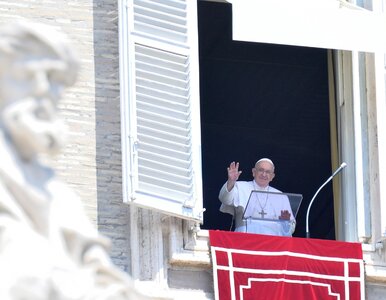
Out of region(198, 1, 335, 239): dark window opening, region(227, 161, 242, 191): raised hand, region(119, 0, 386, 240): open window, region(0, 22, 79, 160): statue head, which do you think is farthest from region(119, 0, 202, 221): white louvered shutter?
region(0, 22, 79, 160): statue head

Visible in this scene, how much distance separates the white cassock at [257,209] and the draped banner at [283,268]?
118mm

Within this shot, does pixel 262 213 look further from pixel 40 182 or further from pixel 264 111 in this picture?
pixel 40 182

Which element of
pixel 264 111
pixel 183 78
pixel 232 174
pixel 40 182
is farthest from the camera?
pixel 264 111

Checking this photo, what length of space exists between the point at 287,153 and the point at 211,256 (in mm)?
5439

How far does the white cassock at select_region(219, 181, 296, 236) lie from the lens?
17.5 m

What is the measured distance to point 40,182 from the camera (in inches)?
283

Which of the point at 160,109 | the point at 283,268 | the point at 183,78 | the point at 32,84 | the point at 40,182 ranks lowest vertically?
the point at 283,268

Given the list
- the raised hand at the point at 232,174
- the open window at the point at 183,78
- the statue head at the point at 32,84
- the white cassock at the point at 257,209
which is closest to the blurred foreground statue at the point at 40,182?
the statue head at the point at 32,84

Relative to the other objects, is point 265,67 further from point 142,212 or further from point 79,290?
point 79,290

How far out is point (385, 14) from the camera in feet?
60.0

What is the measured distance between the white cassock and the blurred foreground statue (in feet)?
33.5

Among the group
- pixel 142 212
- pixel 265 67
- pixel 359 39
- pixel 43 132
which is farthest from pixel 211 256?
pixel 43 132

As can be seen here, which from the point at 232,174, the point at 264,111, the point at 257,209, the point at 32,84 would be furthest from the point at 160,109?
the point at 32,84

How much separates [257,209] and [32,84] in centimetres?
1043
